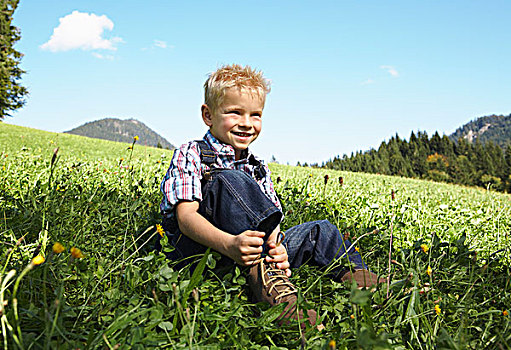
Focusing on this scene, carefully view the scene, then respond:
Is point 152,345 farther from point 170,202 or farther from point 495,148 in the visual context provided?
point 495,148

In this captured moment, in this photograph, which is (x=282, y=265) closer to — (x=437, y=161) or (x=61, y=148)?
(x=61, y=148)

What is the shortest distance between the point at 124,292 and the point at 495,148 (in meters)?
66.9

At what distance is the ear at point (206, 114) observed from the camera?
2.47 m

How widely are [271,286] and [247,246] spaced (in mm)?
266

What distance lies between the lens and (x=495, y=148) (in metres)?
57.3

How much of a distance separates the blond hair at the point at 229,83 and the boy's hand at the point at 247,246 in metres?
1.00

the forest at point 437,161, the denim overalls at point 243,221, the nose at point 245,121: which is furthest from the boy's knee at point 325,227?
the forest at point 437,161

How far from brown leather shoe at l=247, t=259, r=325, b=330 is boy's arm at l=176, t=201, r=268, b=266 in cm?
10

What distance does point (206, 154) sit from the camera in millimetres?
2307

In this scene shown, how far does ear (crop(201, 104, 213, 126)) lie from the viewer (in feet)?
8.12

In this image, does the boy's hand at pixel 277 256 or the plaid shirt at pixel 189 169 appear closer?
the boy's hand at pixel 277 256

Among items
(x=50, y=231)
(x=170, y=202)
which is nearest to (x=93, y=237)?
(x=50, y=231)

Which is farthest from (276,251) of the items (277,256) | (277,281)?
(277,281)

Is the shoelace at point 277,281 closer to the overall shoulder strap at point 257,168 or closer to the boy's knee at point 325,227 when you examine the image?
the boy's knee at point 325,227
